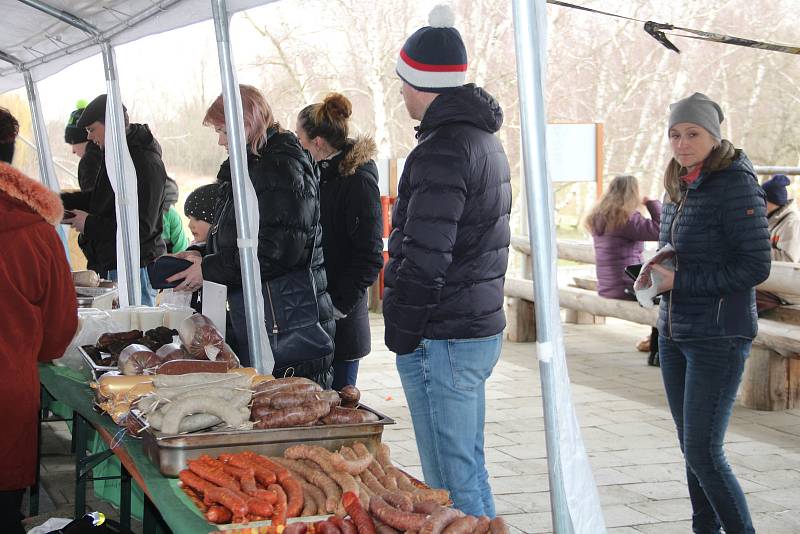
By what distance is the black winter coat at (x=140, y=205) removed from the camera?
244 inches

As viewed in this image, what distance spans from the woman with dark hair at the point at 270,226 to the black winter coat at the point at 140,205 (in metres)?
2.09

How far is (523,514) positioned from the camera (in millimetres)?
4719

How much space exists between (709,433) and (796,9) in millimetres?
21441

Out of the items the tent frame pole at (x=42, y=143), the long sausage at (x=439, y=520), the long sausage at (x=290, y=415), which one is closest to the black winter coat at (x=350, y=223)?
the long sausage at (x=290, y=415)

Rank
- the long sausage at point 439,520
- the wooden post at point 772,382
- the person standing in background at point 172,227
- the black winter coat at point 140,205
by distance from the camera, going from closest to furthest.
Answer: the long sausage at point 439,520 < the black winter coat at point 140,205 < the wooden post at point 772,382 < the person standing in background at point 172,227

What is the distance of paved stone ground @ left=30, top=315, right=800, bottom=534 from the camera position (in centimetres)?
475

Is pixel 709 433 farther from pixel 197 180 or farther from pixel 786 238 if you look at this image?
pixel 197 180

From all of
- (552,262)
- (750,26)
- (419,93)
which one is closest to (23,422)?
(419,93)

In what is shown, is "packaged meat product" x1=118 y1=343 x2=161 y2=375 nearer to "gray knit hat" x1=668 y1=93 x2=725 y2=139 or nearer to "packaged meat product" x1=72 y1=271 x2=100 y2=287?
"gray knit hat" x1=668 y1=93 x2=725 y2=139

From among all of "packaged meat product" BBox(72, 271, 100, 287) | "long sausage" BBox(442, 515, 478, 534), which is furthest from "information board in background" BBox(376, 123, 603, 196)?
"long sausage" BBox(442, 515, 478, 534)

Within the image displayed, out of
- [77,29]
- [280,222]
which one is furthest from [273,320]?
[77,29]

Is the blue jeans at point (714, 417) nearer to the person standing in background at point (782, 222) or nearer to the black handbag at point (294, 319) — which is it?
the black handbag at point (294, 319)

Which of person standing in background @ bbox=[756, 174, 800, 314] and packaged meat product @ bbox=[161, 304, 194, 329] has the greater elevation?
person standing in background @ bbox=[756, 174, 800, 314]

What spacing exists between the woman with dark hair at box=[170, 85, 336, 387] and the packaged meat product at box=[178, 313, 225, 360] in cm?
27
